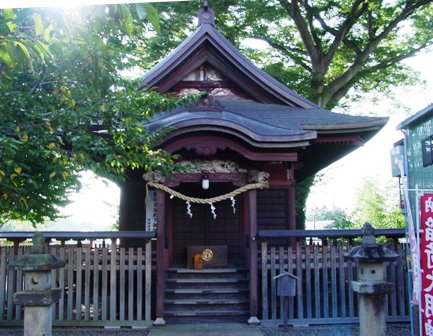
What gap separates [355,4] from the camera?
18.4 meters

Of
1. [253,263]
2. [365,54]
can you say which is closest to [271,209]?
[253,263]

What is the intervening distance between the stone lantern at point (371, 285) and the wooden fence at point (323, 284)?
94.2 inches

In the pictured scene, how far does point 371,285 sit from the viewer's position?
17.5 ft

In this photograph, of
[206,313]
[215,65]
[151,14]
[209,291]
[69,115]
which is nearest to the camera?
[151,14]

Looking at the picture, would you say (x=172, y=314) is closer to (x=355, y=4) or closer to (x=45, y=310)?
(x=45, y=310)

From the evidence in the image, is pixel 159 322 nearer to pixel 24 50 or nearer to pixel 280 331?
pixel 280 331

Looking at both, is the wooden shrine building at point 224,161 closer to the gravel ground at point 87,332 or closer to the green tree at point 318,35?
the gravel ground at point 87,332

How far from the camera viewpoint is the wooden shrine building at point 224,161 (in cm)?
806

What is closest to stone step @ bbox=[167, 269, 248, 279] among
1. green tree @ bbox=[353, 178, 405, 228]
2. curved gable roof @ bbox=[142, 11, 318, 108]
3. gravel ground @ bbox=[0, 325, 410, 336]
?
gravel ground @ bbox=[0, 325, 410, 336]

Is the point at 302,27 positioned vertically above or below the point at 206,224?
above

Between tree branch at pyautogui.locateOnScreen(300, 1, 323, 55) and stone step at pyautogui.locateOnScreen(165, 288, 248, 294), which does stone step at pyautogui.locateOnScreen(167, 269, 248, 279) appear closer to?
Result: stone step at pyautogui.locateOnScreen(165, 288, 248, 294)

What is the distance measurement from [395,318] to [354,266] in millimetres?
1115

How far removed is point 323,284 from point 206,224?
3574 mm

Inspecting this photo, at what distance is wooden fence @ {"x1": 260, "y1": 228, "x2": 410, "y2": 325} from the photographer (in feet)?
25.7
